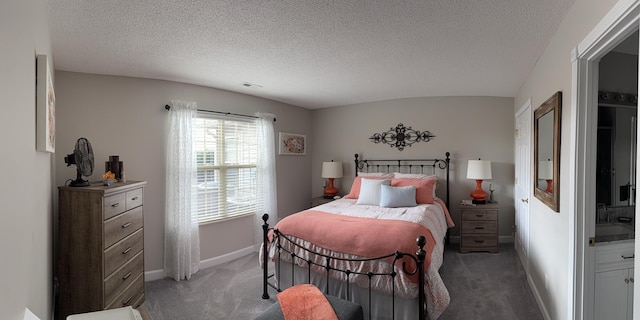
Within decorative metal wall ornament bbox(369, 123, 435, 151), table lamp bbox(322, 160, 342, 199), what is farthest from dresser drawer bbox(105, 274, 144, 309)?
decorative metal wall ornament bbox(369, 123, 435, 151)

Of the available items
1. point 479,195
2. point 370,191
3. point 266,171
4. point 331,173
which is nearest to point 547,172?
point 479,195

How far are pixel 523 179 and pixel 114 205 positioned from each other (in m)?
4.36

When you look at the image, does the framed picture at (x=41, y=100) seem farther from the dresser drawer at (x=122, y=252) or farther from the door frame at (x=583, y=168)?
the door frame at (x=583, y=168)

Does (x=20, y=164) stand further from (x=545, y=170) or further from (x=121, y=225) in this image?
(x=545, y=170)

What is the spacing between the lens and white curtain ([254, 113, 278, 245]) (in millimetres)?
4207

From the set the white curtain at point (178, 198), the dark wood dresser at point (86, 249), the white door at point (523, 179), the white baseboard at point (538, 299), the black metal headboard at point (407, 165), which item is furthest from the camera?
the black metal headboard at point (407, 165)

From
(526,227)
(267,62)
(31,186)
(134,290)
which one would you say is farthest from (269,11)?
(526,227)

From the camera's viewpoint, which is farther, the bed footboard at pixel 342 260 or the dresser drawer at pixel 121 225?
the dresser drawer at pixel 121 225

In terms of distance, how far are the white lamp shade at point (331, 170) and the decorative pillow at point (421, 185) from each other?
1.10 meters

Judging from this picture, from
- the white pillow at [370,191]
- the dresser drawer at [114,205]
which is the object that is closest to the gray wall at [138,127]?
the dresser drawer at [114,205]

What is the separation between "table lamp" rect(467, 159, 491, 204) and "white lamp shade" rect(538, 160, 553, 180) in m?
1.34

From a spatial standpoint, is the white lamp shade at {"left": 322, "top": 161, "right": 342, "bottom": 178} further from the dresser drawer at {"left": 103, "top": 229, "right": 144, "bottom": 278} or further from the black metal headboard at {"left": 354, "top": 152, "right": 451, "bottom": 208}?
the dresser drawer at {"left": 103, "top": 229, "right": 144, "bottom": 278}

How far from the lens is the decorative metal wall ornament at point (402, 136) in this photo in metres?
4.56

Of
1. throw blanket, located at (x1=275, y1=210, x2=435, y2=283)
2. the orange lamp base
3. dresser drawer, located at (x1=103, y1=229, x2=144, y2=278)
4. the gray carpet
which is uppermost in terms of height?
the orange lamp base
